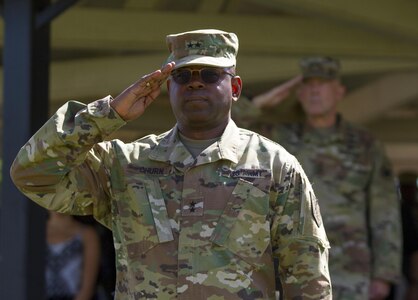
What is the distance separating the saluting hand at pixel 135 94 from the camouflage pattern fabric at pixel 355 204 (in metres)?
2.66

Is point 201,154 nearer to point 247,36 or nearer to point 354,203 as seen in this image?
point 354,203

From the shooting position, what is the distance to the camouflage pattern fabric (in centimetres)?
620

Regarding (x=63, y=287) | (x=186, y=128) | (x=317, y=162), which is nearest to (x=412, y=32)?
(x=317, y=162)

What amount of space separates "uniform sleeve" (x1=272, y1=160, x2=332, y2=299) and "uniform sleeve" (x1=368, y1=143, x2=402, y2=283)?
8.07ft

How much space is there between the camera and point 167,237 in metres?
3.71

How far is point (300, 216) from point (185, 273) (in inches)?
15.9

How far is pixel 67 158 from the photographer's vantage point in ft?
11.9

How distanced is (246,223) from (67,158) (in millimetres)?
587

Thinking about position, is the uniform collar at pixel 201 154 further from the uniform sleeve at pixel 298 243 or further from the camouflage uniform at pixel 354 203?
the camouflage uniform at pixel 354 203

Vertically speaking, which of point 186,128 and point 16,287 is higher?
point 186,128

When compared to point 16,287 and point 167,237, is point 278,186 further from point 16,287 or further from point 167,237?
point 16,287

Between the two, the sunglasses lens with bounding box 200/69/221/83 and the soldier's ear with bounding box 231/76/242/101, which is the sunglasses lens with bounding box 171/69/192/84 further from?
Answer: the soldier's ear with bounding box 231/76/242/101

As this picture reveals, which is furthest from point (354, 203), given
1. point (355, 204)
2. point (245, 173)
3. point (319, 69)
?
point (245, 173)

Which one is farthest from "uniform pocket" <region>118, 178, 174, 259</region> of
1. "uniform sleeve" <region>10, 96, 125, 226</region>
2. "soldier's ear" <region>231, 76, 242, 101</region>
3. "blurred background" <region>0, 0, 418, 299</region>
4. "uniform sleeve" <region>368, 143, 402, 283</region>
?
"uniform sleeve" <region>368, 143, 402, 283</region>
